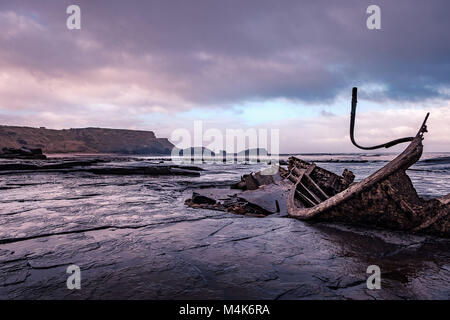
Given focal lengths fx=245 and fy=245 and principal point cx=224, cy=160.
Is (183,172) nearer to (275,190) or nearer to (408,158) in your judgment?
(275,190)

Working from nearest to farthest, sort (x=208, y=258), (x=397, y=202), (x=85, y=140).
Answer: (x=208, y=258), (x=397, y=202), (x=85, y=140)

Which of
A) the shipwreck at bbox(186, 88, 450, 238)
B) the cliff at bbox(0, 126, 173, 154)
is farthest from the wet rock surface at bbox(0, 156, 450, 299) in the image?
the cliff at bbox(0, 126, 173, 154)

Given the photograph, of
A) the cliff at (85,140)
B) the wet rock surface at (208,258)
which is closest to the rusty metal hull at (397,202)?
the wet rock surface at (208,258)

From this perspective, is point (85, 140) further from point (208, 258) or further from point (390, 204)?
point (390, 204)

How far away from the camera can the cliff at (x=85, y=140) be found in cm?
8316

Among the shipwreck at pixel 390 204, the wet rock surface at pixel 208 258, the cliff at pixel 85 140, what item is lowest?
the wet rock surface at pixel 208 258

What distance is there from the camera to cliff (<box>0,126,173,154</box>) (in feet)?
273

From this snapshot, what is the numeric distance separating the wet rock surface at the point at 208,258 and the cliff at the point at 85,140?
87.2 meters

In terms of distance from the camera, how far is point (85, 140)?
4685 inches

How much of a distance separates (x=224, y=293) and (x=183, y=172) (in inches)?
643

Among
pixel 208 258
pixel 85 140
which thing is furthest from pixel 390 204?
pixel 85 140

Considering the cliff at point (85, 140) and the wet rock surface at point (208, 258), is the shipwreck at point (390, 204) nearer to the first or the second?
the wet rock surface at point (208, 258)

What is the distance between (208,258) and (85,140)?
134535mm

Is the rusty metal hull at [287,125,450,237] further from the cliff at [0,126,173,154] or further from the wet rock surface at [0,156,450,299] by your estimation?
the cliff at [0,126,173,154]
